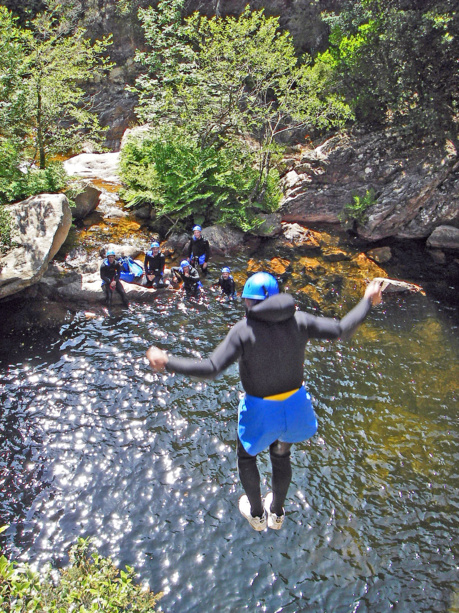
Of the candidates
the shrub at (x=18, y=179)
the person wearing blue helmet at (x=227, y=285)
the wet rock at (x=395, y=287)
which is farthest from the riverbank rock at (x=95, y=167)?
the wet rock at (x=395, y=287)

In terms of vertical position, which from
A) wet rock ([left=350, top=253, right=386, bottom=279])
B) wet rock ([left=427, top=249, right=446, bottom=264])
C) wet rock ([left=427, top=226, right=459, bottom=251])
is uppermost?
wet rock ([left=427, top=226, right=459, bottom=251])

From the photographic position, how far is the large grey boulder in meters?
11.5

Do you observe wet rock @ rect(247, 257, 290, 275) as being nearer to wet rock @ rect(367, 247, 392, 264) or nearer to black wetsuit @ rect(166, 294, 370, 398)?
wet rock @ rect(367, 247, 392, 264)

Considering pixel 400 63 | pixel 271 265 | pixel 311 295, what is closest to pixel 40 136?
pixel 271 265

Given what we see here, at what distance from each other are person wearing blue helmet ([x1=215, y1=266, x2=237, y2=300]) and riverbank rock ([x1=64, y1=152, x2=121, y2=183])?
849cm

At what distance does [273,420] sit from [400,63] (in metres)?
16.6

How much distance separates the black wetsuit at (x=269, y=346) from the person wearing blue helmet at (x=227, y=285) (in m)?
8.88

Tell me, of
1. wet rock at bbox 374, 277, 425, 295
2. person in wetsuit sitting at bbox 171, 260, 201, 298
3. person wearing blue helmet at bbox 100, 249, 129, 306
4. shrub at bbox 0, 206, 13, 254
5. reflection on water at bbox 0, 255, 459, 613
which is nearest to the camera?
reflection on water at bbox 0, 255, 459, 613

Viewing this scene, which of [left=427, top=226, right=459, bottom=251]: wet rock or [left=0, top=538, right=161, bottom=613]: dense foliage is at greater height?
[left=427, top=226, right=459, bottom=251]: wet rock

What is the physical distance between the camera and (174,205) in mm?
16312

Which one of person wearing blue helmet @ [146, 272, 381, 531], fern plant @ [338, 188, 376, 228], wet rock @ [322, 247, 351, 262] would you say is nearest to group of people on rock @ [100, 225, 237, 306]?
wet rock @ [322, 247, 351, 262]

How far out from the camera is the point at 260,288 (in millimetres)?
4031

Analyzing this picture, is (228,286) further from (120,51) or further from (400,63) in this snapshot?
(120,51)

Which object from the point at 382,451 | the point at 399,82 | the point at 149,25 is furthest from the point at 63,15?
the point at 382,451
